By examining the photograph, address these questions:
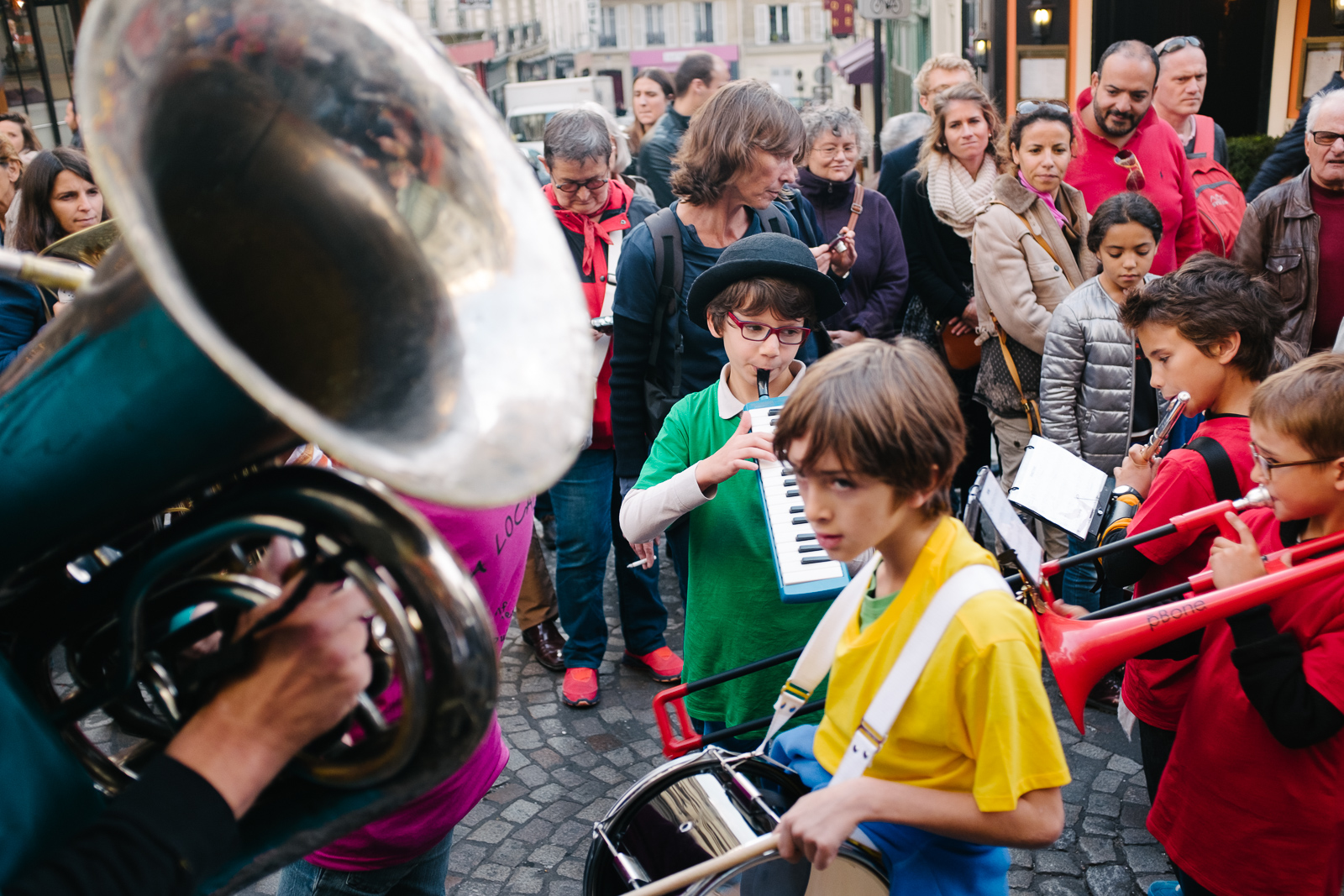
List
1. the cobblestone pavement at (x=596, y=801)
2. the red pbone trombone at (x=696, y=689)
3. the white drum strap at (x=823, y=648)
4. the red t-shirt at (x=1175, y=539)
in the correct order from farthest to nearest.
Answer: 1. the cobblestone pavement at (x=596, y=801)
2. the red t-shirt at (x=1175, y=539)
3. the red pbone trombone at (x=696, y=689)
4. the white drum strap at (x=823, y=648)

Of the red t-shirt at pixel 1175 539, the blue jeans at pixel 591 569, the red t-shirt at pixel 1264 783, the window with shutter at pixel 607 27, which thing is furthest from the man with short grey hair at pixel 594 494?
the window with shutter at pixel 607 27

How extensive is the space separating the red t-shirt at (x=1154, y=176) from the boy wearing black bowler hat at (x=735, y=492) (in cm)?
264

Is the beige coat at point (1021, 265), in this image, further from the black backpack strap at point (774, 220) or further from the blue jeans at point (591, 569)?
the blue jeans at point (591, 569)

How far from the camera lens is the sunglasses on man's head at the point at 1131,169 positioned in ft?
15.0

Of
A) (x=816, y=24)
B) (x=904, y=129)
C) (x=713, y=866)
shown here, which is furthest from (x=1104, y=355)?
(x=816, y=24)

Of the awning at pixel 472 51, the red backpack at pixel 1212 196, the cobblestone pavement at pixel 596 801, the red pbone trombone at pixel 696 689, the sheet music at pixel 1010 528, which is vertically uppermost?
the awning at pixel 472 51

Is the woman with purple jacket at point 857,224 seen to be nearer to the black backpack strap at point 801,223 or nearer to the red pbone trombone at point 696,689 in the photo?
the black backpack strap at point 801,223

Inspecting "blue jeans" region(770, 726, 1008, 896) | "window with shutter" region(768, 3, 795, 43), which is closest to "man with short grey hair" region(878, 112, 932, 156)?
"blue jeans" region(770, 726, 1008, 896)

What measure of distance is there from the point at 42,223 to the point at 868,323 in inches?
136

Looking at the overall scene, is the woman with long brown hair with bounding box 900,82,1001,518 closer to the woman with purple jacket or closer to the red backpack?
the woman with purple jacket

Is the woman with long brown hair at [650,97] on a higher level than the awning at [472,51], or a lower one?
lower

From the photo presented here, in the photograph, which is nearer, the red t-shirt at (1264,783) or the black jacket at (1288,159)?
the red t-shirt at (1264,783)

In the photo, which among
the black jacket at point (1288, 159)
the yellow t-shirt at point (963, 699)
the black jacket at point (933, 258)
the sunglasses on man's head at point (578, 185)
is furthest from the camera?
the black jacket at point (1288, 159)

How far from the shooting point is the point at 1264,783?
204 cm
